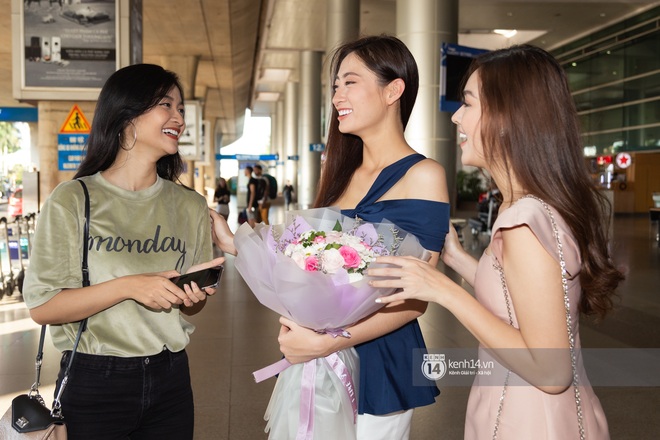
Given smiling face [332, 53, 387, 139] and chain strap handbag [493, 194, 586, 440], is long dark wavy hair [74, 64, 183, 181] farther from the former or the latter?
chain strap handbag [493, 194, 586, 440]

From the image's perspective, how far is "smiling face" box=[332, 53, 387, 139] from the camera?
6.79 feet

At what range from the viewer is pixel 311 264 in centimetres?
156

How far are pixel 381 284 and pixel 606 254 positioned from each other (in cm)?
58

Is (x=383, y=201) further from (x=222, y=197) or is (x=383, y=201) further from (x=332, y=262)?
(x=222, y=197)

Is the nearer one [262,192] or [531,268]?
[531,268]

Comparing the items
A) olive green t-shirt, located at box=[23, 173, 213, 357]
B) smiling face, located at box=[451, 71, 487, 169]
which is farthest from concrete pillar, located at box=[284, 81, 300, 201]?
smiling face, located at box=[451, 71, 487, 169]

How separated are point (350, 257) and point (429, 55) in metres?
10.2

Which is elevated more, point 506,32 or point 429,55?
point 506,32

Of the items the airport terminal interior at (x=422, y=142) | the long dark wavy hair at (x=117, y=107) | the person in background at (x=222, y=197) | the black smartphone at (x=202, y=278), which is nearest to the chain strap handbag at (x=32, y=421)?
the black smartphone at (x=202, y=278)

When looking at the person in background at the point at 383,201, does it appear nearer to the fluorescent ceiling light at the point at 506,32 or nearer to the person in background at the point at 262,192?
the person in background at the point at 262,192

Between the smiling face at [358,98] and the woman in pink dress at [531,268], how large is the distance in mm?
456

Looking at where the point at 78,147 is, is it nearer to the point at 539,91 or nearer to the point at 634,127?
the point at 539,91

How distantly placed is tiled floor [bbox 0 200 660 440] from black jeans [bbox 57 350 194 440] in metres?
1.57

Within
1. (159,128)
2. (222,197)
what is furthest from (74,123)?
(222,197)
